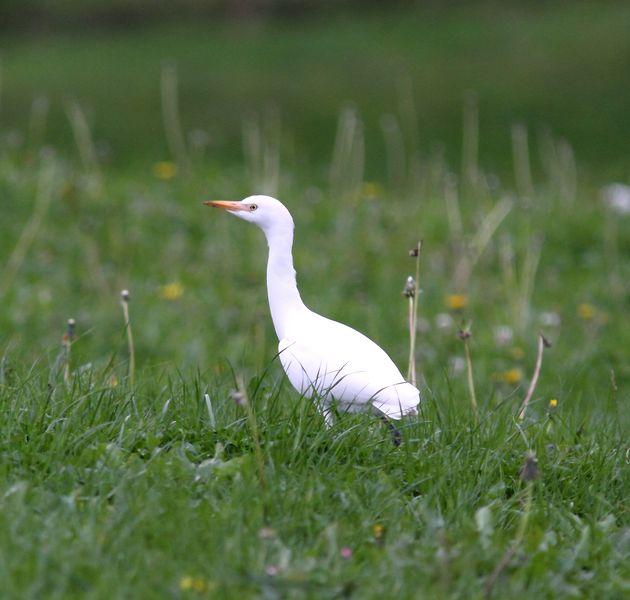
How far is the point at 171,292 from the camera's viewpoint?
6859mm

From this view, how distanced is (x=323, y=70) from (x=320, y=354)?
1689 centimetres

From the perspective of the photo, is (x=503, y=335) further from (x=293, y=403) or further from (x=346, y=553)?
(x=346, y=553)

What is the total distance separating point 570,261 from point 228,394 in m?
5.35

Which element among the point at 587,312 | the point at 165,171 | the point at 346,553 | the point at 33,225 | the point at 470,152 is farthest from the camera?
the point at 165,171

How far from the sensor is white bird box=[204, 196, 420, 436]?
328 centimetres

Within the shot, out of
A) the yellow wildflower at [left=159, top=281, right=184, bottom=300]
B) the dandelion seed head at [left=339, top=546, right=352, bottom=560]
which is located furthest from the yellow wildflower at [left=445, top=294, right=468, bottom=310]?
the dandelion seed head at [left=339, top=546, right=352, bottom=560]

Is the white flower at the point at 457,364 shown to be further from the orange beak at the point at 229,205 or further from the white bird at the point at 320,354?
the orange beak at the point at 229,205

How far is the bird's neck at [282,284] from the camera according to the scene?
355cm

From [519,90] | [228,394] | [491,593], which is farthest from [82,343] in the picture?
[519,90]

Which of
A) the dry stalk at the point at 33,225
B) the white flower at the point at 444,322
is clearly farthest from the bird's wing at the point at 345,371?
the white flower at the point at 444,322

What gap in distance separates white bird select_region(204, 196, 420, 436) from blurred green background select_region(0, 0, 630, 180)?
8960mm

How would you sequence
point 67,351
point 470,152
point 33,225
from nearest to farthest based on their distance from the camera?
point 67,351 → point 33,225 → point 470,152

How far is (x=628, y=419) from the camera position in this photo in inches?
170

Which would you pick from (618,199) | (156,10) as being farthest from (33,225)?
(156,10)
